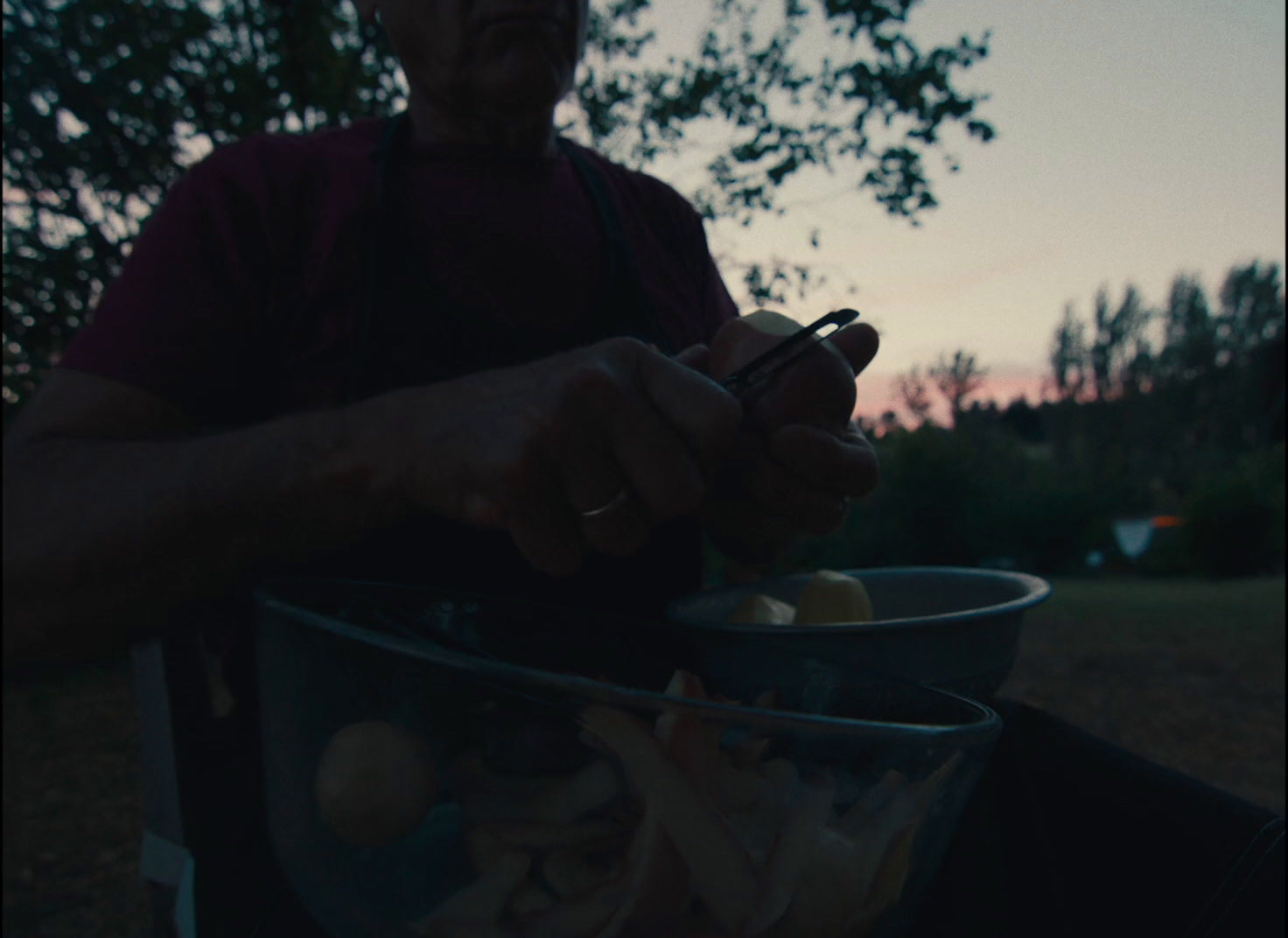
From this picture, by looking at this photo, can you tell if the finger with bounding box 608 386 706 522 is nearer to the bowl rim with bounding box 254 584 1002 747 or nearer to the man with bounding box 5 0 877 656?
the man with bounding box 5 0 877 656

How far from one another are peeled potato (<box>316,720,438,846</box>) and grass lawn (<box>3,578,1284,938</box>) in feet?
8.90

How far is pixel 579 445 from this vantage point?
73 centimetres

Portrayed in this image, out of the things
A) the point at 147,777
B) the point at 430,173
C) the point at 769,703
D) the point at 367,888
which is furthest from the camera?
the point at 430,173

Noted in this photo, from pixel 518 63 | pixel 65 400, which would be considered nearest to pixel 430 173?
pixel 518 63

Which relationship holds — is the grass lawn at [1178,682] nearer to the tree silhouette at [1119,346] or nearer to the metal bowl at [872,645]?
the metal bowl at [872,645]

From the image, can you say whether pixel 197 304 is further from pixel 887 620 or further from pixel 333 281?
pixel 887 620

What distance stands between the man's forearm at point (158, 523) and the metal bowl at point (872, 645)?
→ 365 millimetres

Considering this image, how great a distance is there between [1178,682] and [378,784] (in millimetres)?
8185

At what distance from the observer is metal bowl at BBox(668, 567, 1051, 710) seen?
0.70m

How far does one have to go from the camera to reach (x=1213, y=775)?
5234 millimetres

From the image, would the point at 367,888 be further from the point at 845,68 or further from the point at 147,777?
the point at 845,68

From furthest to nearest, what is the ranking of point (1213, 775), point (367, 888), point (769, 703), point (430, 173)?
point (1213, 775) < point (430, 173) < point (769, 703) < point (367, 888)

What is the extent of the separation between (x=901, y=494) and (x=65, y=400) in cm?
1753

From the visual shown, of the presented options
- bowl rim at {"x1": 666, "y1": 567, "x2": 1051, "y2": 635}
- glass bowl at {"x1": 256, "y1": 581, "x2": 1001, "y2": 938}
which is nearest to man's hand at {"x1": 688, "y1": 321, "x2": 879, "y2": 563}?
bowl rim at {"x1": 666, "y1": 567, "x2": 1051, "y2": 635}
